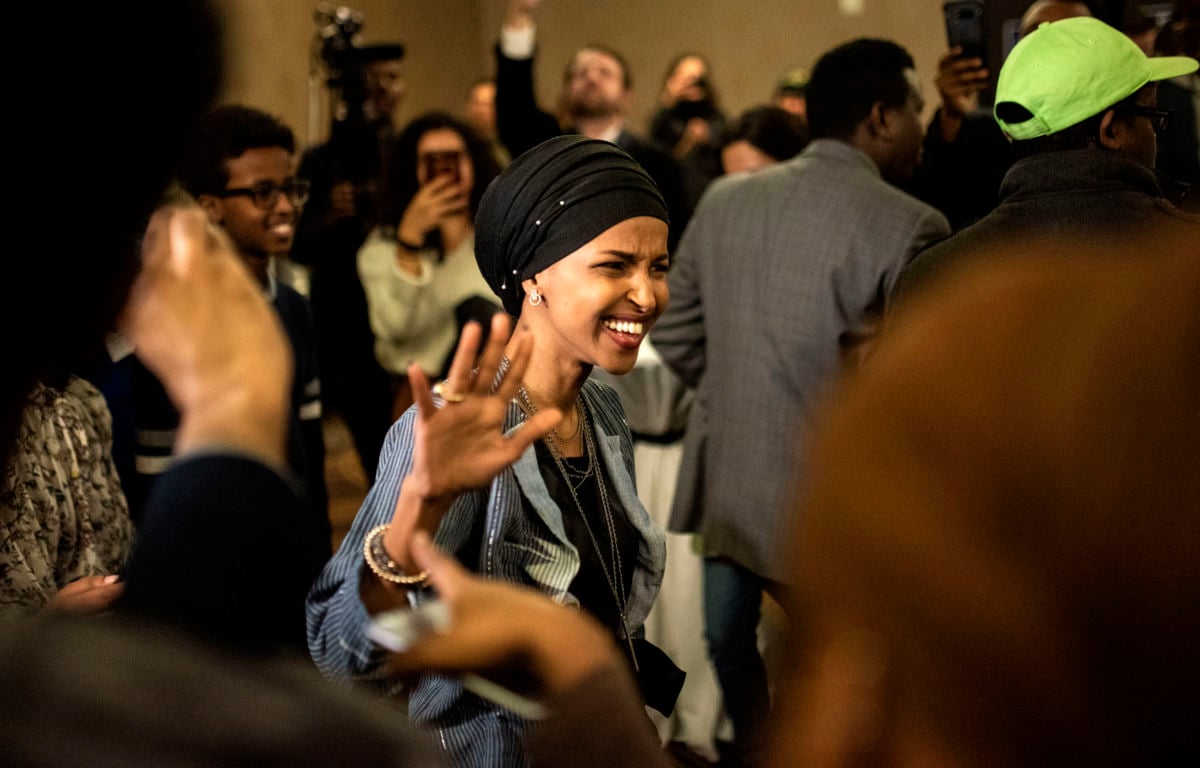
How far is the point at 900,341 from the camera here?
1.89ft

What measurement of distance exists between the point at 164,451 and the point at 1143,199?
1.98m

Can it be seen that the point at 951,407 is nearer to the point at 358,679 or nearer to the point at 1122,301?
the point at 1122,301

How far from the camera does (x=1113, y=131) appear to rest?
7.04 ft

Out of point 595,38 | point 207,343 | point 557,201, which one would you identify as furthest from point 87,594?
point 595,38

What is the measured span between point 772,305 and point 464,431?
1.64 meters

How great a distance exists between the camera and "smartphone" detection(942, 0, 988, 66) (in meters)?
2.78

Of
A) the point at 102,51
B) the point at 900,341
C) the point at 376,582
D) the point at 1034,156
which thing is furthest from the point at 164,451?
the point at 900,341

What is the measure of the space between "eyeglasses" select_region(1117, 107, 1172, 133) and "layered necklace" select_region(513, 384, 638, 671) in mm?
1217

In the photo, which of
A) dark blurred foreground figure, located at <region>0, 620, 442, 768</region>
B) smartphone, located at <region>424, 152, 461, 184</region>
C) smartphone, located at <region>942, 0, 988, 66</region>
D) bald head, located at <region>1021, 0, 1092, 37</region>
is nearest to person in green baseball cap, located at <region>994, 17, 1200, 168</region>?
bald head, located at <region>1021, 0, 1092, 37</region>

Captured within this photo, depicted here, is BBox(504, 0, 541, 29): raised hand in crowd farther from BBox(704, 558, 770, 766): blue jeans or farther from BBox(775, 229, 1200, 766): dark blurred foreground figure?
BBox(775, 229, 1200, 766): dark blurred foreground figure

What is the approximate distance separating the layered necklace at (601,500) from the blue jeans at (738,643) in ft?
4.09

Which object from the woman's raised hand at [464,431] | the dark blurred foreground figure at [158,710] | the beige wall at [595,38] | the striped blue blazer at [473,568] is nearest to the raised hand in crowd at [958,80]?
the striped blue blazer at [473,568]

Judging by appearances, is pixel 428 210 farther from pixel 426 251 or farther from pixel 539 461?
pixel 539 461

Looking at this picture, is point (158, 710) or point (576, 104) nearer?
point (158, 710)
